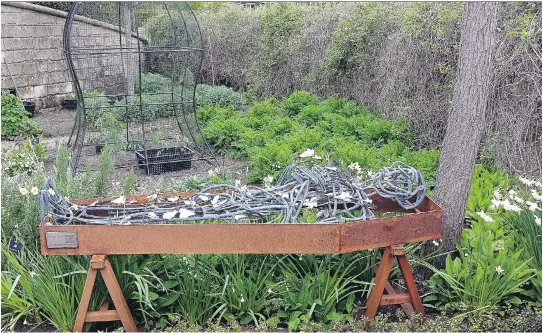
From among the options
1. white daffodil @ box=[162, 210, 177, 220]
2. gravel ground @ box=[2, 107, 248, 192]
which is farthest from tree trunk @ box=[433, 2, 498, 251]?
gravel ground @ box=[2, 107, 248, 192]

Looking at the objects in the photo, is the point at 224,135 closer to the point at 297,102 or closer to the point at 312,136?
the point at 312,136

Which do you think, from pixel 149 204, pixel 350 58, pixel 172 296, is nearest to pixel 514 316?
pixel 172 296

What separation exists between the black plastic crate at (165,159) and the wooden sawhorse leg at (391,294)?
4.01 meters

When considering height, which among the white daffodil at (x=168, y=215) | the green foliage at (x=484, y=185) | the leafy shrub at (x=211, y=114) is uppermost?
the white daffodil at (x=168, y=215)

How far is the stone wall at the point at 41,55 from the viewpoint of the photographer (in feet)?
33.0

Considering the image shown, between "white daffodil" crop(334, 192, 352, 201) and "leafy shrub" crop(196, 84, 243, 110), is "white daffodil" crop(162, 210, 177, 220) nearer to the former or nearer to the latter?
"white daffodil" crop(334, 192, 352, 201)

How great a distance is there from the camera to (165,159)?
6754 millimetres

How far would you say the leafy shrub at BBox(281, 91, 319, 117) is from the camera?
9345 mm

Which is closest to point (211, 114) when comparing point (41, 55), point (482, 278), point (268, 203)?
point (41, 55)

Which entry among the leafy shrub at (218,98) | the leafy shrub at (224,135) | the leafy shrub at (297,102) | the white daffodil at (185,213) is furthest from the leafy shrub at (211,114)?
the white daffodil at (185,213)

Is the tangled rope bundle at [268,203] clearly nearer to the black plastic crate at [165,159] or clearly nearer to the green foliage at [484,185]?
the green foliage at [484,185]

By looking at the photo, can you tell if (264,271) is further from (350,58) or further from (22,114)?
(22,114)

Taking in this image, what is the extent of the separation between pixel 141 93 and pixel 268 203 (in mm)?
3914

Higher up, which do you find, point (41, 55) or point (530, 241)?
point (41, 55)
